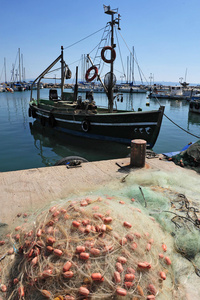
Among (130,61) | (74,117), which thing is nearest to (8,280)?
(74,117)

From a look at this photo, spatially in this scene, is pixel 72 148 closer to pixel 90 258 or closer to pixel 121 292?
pixel 90 258

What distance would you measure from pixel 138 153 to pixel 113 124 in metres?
6.30

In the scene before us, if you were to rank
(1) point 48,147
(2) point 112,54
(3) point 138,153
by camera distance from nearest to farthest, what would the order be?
(3) point 138,153 → (2) point 112,54 → (1) point 48,147

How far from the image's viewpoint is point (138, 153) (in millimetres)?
5719

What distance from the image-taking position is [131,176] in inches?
201

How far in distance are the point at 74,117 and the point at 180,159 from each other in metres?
8.34

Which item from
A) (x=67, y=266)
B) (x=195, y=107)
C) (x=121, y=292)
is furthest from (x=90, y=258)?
(x=195, y=107)

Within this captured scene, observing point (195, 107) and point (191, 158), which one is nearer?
point (191, 158)

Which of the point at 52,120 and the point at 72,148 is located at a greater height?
the point at 52,120

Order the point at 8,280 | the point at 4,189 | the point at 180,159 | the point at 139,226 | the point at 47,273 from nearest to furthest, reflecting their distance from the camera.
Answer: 1. the point at 47,273
2. the point at 8,280
3. the point at 139,226
4. the point at 4,189
5. the point at 180,159

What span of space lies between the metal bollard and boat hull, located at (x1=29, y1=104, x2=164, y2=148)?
4.67 meters

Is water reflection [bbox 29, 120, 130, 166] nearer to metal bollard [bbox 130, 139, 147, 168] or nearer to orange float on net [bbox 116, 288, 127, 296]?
metal bollard [bbox 130, 139, 147, 168]

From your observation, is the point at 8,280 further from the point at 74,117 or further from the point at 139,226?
the point at 74,117

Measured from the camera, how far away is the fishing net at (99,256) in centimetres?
211
